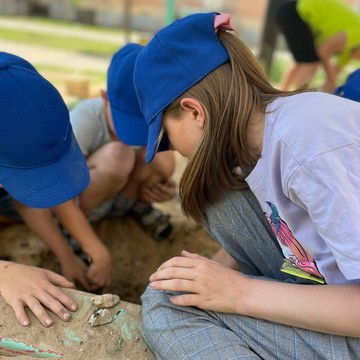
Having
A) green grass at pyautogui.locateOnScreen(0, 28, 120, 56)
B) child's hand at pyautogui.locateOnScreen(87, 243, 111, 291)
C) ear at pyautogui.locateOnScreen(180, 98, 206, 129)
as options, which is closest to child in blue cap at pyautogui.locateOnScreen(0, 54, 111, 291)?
child's hand at pyautogui.locateOnScreen(87, 243, 111, 291)

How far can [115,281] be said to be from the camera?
5.80ft

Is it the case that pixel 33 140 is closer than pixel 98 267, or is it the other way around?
pixel 33 140

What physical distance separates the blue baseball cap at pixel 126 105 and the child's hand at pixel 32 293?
518mm

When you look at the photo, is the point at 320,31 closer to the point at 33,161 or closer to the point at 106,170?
the point at 106,170

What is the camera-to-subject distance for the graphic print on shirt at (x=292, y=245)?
110cm

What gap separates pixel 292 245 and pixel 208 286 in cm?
21

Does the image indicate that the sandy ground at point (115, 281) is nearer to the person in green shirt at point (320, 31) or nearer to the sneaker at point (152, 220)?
the sneaker at point (152, 220)

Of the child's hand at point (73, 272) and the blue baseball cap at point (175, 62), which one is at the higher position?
the blue baseball cap at point (175, 62)

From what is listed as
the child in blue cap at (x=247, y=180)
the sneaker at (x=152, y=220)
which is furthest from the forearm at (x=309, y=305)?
the sneaker at (x=152, y=220)

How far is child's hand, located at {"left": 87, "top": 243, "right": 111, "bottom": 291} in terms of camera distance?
1521 mm

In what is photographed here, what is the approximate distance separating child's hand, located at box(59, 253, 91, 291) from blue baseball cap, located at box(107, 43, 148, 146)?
400mm

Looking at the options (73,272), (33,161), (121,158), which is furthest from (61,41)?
(33,161)

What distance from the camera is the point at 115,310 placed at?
1.20 meters

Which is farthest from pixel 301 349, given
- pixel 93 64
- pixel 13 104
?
pixel 93 64
